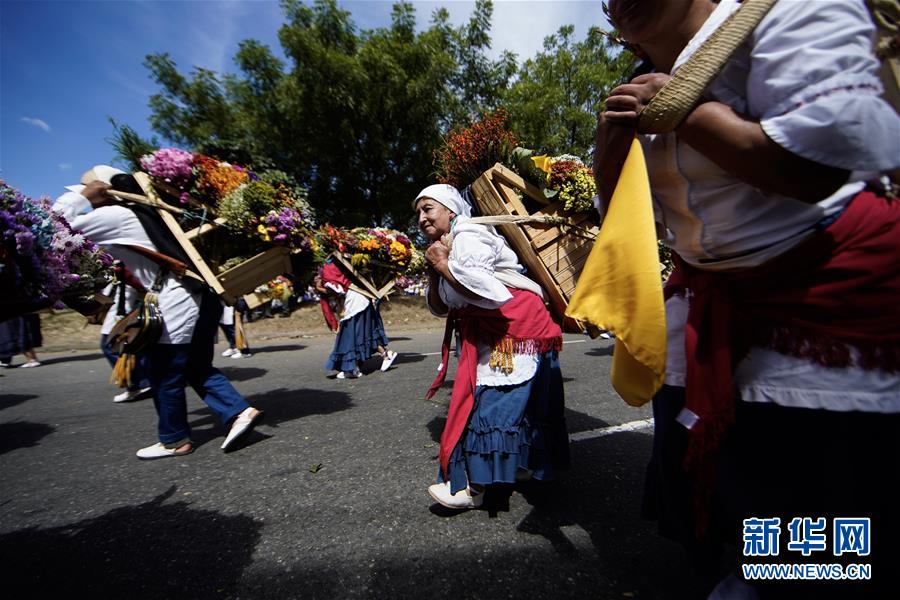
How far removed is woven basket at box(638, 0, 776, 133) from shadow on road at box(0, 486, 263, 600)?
90.9 inches

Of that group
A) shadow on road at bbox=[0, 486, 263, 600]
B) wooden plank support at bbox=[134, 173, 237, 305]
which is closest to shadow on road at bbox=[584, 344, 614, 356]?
wooden plank support at bbox=[134, 173, 237, 305]

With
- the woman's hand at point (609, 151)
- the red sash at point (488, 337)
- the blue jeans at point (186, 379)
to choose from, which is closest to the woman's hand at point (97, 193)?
the blue jeans at point (186, 379)

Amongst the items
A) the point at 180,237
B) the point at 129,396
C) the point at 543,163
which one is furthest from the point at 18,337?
the point at 543,163

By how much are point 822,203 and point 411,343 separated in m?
10.00

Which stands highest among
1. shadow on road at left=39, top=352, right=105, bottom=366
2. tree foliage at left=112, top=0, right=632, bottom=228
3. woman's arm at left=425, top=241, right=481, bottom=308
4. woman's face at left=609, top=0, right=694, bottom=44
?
tree foliage at left=112, top=0, right=632, bottom=228

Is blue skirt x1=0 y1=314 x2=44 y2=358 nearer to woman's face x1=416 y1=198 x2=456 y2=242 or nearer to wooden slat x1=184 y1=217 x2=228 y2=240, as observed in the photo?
wooden slat x1=184 y1=217 x2=228 y2=240

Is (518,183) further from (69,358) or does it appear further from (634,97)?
(69,358)

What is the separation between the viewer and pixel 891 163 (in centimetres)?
77

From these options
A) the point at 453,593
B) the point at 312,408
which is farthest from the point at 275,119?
the point at 453,593

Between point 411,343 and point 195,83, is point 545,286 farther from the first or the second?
point 195,83

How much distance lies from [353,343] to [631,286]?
5.86 m

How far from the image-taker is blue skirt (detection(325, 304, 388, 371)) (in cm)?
642

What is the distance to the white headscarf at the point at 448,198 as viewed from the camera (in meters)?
2.65

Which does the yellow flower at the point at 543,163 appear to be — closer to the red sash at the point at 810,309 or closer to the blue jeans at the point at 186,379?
the red sash at the point at 810,309
